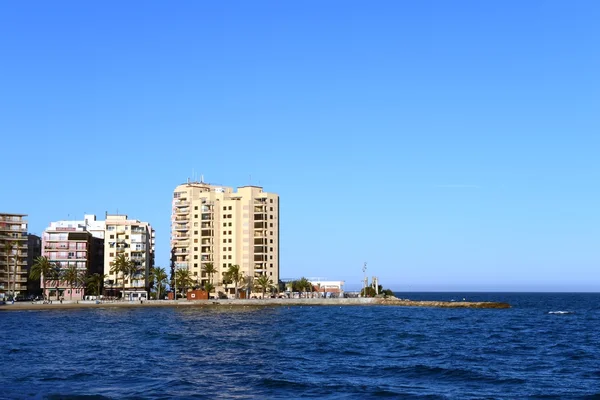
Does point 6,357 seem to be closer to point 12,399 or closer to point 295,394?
point 12,399

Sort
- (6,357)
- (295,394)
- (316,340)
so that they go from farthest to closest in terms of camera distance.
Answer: (316,340), (6,357), (295,394)

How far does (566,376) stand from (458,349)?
21143mm

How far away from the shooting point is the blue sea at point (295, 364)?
48.8 metres

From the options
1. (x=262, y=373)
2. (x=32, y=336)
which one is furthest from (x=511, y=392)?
(x=32, y=336)

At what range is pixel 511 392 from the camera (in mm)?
49125

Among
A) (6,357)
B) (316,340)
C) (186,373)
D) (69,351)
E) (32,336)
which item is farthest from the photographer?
(32,336)

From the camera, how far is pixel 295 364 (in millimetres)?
63594

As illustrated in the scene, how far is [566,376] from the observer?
5784cm

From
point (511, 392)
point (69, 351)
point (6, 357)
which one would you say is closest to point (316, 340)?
point (69, 351)

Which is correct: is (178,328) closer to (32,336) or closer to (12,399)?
(32,336)

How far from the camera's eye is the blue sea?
48.8 m

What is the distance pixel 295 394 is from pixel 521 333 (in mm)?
65918

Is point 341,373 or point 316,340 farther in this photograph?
point 316,340

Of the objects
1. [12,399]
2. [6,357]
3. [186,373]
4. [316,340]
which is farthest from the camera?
[316,340]
